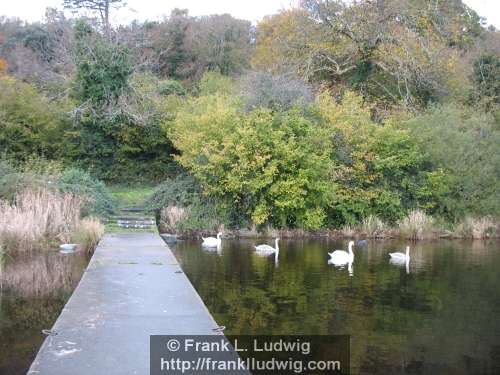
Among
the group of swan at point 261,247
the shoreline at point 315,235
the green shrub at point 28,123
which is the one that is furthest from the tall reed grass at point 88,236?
the green shrub at point 28,123

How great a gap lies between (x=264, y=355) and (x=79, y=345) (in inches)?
114

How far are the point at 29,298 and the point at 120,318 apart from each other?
4.55 m

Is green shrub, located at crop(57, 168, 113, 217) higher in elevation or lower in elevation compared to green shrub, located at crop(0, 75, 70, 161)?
lower

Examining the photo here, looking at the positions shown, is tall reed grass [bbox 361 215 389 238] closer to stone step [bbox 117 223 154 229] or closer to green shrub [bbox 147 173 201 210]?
green shrub [bbox 147 173 201 210]

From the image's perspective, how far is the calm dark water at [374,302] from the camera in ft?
31.0

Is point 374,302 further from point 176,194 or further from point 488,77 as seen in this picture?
point 488,77

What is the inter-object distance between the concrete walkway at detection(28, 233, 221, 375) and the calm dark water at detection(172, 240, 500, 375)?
1.25m

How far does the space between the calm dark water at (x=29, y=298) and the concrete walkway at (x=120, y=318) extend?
33.5 inches

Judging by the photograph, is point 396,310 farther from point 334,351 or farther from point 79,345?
point 79,345

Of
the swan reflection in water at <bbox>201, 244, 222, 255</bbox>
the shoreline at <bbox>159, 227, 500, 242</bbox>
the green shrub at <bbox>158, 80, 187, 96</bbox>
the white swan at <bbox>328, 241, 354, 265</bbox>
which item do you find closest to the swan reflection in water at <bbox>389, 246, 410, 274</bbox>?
the white swan at <bbox>328, 241, 354, 265</bbox>

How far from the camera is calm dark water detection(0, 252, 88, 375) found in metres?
8.90

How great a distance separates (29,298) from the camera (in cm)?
1220

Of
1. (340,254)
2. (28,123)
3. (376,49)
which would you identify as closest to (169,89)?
(28,123)

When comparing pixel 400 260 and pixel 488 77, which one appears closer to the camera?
pixel 400 260
